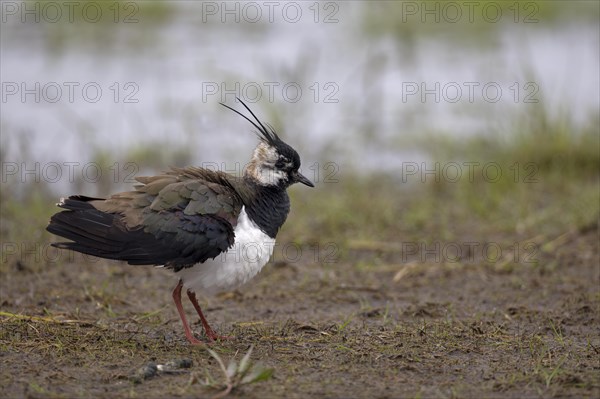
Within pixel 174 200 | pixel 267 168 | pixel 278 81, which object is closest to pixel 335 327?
pixel 267 168

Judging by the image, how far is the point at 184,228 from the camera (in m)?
5.23

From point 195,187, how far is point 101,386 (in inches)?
51.2

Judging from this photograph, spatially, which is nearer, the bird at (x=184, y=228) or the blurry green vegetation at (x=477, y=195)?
the bird at (x=184, y=228)

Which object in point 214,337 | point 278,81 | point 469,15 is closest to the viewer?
point 214,337

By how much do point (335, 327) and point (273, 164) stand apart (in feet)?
3.42

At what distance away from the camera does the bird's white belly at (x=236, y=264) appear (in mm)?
5301

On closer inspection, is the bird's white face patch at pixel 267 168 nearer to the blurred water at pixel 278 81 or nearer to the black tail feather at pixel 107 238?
the black tail feather at pixel 107 238

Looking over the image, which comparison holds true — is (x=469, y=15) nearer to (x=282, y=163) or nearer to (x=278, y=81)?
(x=278, y=81)

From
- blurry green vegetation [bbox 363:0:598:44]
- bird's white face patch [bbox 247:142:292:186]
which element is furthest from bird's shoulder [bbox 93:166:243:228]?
blurry green vegetation [bbox 363:0:598:44]

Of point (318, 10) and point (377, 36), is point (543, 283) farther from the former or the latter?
point (318, 10)

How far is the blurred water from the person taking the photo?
32.6 ft

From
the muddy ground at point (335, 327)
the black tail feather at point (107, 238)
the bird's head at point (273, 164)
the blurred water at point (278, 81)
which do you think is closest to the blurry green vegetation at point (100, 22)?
the blurred water at point (278, 81)

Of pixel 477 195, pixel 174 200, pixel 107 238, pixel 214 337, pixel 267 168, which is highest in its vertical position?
pixel 267 168

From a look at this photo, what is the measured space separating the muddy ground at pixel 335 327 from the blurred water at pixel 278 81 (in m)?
2.50
